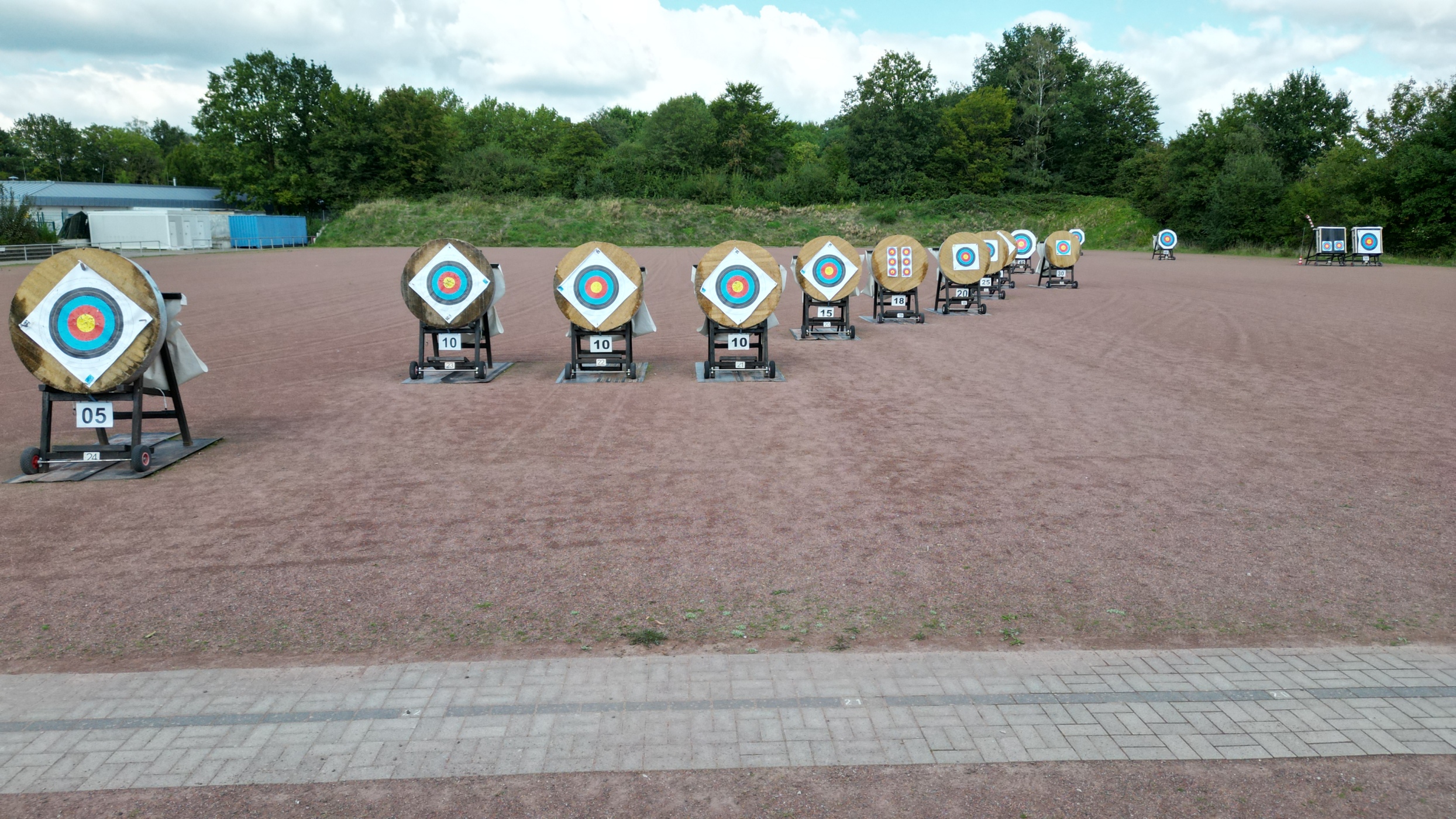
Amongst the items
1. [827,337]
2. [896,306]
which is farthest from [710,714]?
[896,306]

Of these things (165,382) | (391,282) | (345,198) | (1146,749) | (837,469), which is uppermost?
(345,198)

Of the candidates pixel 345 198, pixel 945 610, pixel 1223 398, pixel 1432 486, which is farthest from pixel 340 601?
pixel 345 198

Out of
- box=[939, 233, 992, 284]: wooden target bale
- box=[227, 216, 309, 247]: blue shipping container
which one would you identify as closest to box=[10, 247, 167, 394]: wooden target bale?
box=[939, 233, 992, 284]: wooden target bale

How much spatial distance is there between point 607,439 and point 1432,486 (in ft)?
22.7

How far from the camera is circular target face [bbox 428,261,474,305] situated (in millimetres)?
11328

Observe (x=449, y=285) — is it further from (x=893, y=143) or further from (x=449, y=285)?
(x=893, y=143)

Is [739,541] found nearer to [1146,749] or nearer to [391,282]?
[1146,749]

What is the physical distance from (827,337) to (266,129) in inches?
2637

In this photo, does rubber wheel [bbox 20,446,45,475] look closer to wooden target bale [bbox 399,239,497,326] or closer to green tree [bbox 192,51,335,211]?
wooden target bale [bbox 399,239,497,326]

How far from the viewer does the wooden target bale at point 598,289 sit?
11.3m

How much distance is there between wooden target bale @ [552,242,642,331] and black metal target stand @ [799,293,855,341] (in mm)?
4629

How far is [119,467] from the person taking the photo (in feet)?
24.4

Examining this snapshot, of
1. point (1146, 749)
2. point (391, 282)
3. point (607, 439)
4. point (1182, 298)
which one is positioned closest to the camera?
point (1146, 749)

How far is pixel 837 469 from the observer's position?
7395mm
